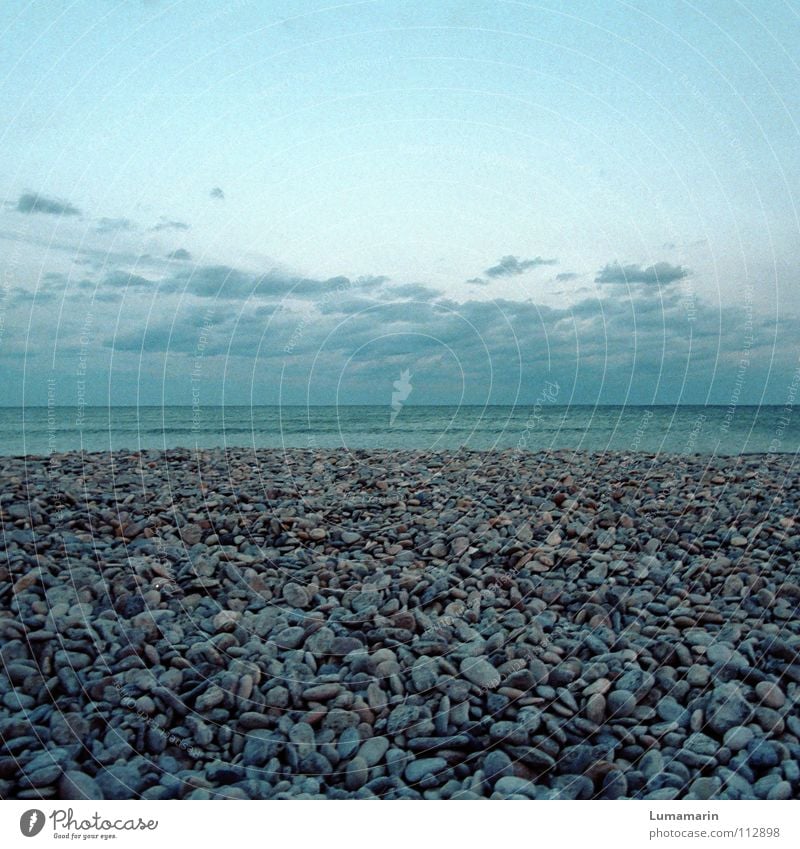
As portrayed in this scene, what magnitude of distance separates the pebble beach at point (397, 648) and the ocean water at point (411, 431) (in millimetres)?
7209

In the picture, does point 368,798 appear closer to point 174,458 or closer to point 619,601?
point 619,601

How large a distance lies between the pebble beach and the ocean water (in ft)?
23.7

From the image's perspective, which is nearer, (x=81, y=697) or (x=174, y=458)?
(x=81, y=697)

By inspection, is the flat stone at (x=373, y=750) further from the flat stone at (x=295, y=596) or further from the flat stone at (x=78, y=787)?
the flat stone at (x=295, y=596)

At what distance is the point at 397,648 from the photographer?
3938mm

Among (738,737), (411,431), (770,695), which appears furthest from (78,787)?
(411,431)

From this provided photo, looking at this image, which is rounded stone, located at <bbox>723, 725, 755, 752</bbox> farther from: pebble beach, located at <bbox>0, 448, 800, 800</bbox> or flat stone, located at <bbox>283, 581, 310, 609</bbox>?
flat stone, located at <bbox>283, 581, 310, 609</bbox>

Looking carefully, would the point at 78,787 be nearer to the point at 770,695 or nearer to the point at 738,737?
the point at 738,737

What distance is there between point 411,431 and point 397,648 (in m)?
17.0

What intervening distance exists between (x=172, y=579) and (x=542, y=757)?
2.71 metres

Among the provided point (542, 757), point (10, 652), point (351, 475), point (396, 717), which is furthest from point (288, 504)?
point (542, 757)

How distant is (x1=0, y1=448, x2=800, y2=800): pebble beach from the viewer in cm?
309

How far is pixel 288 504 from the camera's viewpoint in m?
6.73

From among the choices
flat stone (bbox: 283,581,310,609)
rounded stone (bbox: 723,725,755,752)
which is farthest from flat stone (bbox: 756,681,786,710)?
flat stone (bbox: 283,581,310,609)
